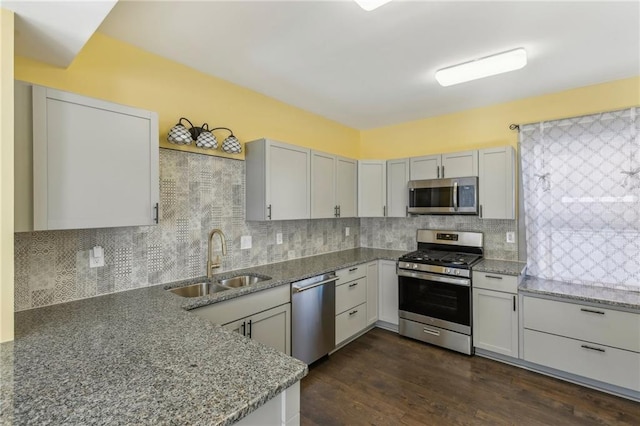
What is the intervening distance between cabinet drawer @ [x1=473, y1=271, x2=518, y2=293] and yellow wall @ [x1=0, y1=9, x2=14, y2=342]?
3383 mm

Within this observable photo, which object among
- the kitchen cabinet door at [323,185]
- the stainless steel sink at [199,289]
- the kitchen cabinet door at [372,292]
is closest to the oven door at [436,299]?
the kitchen cabinet door at [372,292]

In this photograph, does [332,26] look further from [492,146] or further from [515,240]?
[515,240]

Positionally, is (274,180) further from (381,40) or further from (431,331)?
(431,331)

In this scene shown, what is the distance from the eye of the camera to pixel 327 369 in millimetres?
2779

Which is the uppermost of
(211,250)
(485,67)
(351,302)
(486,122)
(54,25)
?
(485,67)

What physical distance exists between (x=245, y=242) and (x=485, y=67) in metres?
2.55

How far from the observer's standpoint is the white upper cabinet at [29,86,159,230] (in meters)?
1.51

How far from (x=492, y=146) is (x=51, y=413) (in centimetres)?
399

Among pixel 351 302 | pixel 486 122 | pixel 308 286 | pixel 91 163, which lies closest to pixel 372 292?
pixel 351 302

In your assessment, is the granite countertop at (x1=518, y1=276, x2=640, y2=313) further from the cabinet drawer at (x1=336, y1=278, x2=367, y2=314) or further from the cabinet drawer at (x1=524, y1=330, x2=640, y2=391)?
the cabinet drawer at (x1=336, y1=278, x2=367, y2=314)

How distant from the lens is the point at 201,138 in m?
2.42

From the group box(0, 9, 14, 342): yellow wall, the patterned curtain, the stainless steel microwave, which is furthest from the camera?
the stainless steel microwave

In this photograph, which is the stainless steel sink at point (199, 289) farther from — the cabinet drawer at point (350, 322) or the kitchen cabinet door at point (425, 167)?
the kitchen cabinet door at point (425, 167)

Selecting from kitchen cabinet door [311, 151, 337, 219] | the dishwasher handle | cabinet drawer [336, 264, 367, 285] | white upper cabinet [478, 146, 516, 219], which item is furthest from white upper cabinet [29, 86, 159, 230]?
white upper cabinet [478, 146, 516, 219]
